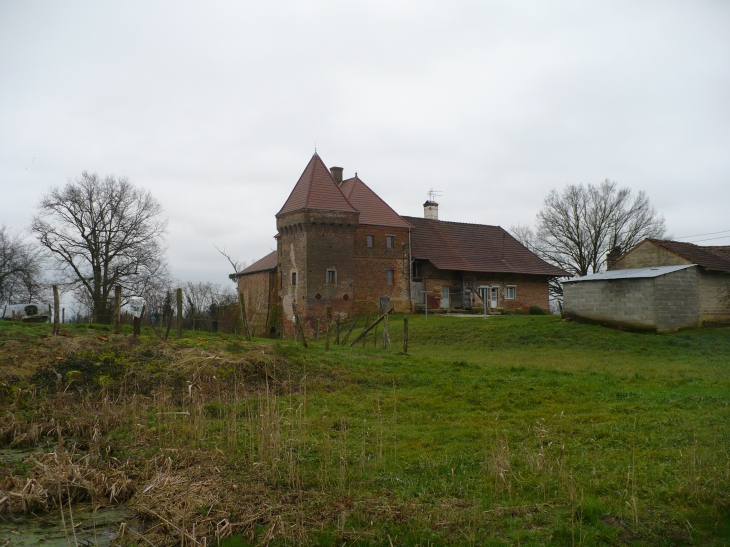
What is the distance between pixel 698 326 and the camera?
29656mm

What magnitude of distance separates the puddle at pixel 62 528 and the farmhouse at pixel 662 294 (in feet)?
87.0

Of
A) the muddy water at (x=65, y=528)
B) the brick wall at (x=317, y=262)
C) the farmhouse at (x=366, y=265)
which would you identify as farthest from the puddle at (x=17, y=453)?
the brick wall at (x=317, y=262)

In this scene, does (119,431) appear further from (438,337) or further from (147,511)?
(438,337)

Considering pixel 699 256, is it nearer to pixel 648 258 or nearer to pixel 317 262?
pixel 648 258

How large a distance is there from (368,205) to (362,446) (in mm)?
35249

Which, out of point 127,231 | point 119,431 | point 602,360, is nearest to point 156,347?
point 119,431

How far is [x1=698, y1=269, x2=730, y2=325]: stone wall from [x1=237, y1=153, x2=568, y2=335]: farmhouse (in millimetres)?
14919

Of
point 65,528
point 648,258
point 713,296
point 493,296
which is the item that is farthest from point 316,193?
point 65,528

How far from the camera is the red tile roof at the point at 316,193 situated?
3919 centimetres

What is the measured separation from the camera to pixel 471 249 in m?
46.1

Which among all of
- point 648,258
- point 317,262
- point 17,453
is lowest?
point 17,453

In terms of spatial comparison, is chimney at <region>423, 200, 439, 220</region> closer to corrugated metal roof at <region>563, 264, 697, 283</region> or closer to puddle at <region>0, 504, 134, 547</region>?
corrugated metal roof at <region>563, 264, 697, 283</region>

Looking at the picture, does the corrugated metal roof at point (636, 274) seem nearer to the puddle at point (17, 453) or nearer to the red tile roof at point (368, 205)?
the red tile roof at point (368, 205)

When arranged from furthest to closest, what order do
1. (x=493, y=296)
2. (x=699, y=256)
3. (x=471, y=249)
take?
(x=471, y=249), (x=493, y=296), (x=699, y=256)
